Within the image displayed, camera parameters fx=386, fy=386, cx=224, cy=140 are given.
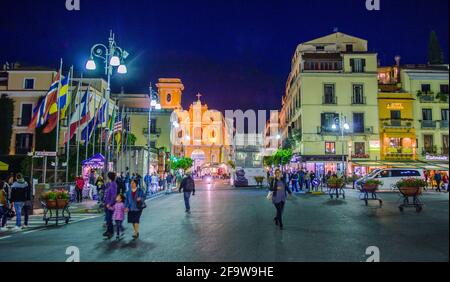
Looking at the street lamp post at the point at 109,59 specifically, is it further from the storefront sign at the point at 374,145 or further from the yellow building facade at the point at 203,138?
the yellow building facade at the point at 203,138

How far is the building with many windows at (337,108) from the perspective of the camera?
47.7m

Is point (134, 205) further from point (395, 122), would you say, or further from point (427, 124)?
point (395, 122)

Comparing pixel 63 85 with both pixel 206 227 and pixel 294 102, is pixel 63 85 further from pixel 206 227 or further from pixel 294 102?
pixel 294 102

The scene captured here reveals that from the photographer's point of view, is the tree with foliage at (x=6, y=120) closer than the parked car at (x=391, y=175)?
No

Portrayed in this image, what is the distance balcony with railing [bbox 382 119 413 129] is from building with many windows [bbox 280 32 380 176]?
3.77ft

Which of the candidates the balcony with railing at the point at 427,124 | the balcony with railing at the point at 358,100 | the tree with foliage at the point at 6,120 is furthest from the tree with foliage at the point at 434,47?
the tree with foliage at the point at 6,120

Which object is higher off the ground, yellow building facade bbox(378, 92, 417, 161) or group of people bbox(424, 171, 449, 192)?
yellow building facade bbox(378, 92, 417, 161)

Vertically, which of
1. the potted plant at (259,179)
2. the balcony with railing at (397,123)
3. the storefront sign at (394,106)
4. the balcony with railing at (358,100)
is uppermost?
the balcony with railing at (358,100)

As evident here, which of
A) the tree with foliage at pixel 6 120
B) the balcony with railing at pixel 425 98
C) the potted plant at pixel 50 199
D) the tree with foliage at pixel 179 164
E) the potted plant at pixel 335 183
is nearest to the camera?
the potted plant at pixel 50 199

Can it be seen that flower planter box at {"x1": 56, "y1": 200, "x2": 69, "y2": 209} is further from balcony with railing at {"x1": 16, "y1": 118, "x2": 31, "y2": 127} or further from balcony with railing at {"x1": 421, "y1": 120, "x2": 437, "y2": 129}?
balcony with railing at {"x1": 16, "y1": 118, "x2": 31, "y2": 127}

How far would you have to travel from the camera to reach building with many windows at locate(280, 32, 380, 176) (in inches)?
1879

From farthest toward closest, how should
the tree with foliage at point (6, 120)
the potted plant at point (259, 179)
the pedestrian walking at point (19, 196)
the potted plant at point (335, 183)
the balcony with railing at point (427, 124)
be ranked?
the tree with foliage at point (6, 120)
the potted plant at point (259, 179)
the balcony with railing at point (427, 124)
the potted plant at point (335, 183)
the pedestrian walking at point (19, 196)

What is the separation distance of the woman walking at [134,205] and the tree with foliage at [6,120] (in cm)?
4152

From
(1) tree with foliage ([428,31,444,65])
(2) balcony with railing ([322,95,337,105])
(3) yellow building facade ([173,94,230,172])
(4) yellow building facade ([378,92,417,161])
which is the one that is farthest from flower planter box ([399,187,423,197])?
(3) yellow building facade ([173,94,230,172])
